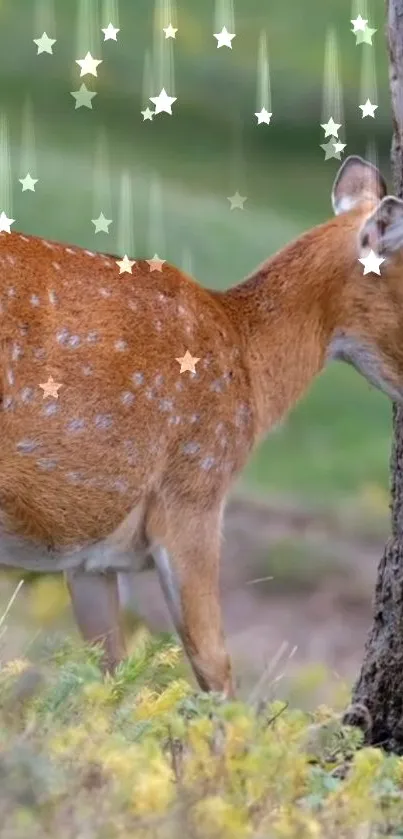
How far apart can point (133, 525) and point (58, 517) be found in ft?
0.70

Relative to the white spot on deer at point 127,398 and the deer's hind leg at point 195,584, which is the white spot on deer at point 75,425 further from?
the deer's hind leg at point 195,584

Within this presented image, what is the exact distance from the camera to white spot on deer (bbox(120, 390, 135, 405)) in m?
4.14

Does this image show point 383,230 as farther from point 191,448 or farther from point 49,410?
point 49,410

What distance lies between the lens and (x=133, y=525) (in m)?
4.23

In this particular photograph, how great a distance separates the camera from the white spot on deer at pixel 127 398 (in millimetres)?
4141

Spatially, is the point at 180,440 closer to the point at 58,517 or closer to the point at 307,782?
the point at 58,517

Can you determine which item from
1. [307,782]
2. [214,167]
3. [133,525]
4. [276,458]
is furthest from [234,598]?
[307,782]

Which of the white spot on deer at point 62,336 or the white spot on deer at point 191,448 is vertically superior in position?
the white spot on deer at point 62,336

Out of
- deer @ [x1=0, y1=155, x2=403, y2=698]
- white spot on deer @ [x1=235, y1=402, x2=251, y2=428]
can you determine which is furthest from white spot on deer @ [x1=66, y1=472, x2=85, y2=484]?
white spot on deer @ [x1=235, y1=402, x2=251, y2=428]

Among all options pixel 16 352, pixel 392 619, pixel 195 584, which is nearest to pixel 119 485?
pixel 195 584

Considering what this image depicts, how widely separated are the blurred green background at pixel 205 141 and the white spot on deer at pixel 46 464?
2.61 metres

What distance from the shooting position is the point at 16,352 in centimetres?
395

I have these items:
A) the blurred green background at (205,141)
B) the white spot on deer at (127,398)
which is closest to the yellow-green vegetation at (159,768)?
the white spot on deer at (127,398)

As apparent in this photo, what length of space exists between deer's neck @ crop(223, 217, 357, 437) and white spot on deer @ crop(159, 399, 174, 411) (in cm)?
34
